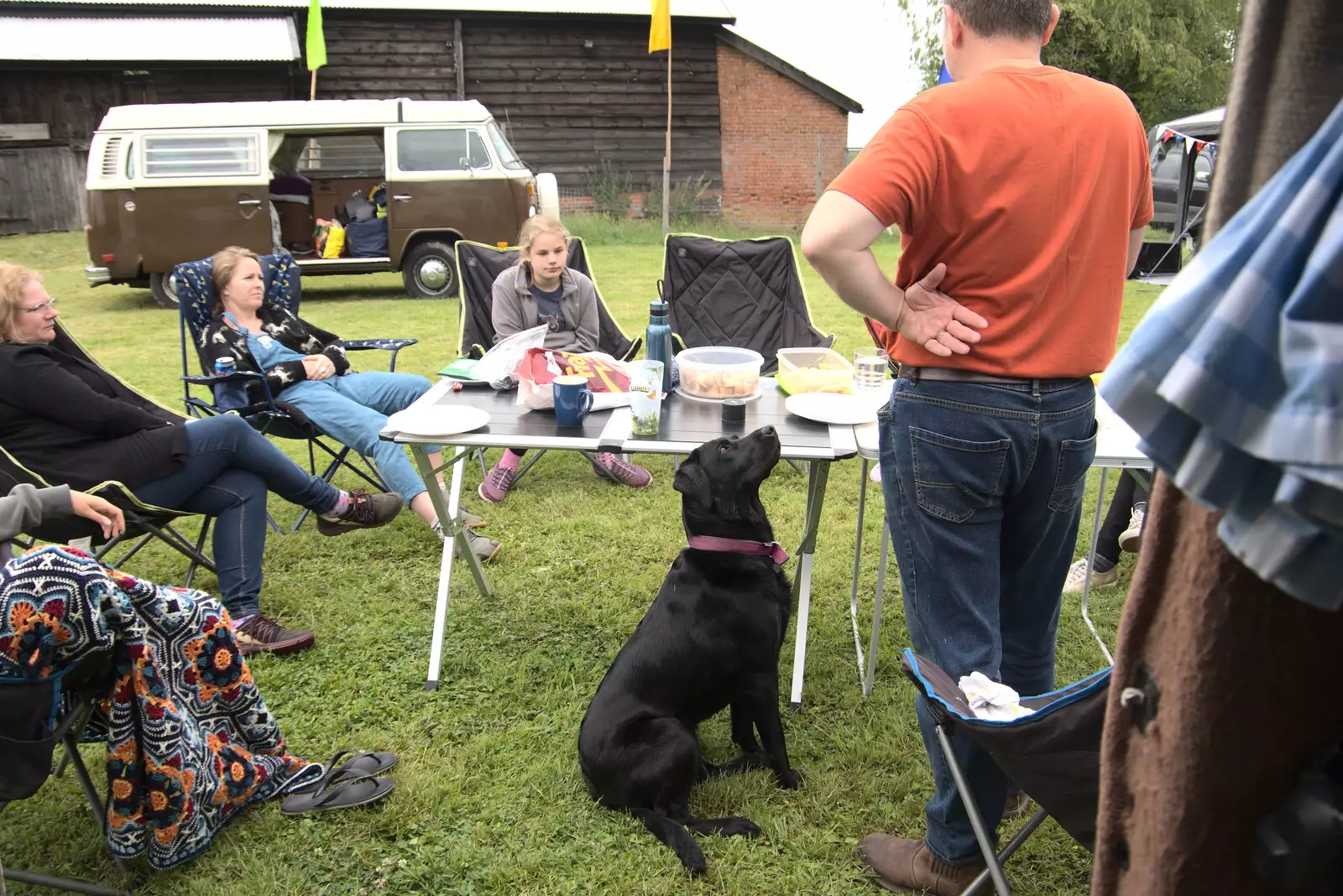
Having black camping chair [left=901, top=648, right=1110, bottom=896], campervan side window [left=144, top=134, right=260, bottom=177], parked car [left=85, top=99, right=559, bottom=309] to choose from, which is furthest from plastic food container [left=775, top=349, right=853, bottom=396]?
campervan side window [left=144, top=134, right=260, bottom=177]

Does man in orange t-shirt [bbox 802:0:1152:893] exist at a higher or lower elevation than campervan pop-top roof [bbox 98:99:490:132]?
lower

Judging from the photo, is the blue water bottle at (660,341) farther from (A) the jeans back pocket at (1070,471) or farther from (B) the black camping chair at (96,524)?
(B) the black camping chair at (96,524)

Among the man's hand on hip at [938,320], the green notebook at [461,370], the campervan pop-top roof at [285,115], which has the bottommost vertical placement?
the green notebook at [461,370]

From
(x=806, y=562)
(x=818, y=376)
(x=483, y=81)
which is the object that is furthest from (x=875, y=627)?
(x=483, y=81)

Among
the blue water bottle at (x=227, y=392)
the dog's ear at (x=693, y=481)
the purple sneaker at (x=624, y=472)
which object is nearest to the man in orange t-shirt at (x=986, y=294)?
the dog's ear at (x=693, y=481)

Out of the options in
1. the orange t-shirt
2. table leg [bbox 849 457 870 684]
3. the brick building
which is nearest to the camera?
the orange t-shirt

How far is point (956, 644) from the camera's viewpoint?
6.29 feet

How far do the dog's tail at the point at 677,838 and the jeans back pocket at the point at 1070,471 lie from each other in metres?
1.18

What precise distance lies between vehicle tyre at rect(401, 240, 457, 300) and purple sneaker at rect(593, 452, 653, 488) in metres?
5.96

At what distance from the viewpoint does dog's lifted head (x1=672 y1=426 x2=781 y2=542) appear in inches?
100

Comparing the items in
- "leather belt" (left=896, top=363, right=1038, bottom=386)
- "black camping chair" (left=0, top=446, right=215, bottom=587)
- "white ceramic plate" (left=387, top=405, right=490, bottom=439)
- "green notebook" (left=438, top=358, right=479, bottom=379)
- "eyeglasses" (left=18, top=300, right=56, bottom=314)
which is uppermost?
"leather belt" (left=896, top=363, right=1038, bottom=386)

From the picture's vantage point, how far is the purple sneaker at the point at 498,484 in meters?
4.58

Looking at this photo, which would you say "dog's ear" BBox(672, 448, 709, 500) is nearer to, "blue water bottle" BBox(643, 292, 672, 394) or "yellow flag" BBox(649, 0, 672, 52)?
"blue water bottle" BBox(643, 292, 672, 394)

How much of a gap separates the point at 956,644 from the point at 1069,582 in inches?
76.7
